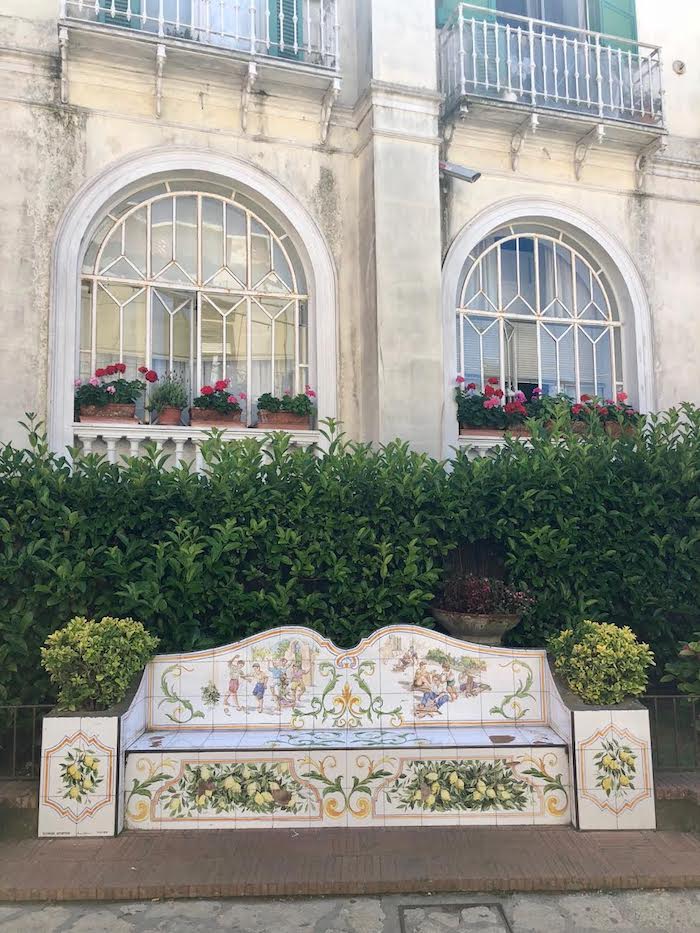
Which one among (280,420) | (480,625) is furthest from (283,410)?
(480,625)

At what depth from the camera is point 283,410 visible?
8719 mm

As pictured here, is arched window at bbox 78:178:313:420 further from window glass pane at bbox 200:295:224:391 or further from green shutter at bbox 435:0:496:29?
green shutter at bbox 435:0:496:29

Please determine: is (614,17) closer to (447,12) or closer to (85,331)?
(447,12)

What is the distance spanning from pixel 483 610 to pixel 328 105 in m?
6.44

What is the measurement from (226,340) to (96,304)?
4.97ft

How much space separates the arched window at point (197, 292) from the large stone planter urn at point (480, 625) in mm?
4119

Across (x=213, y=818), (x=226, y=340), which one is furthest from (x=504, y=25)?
(x=213, y=818)

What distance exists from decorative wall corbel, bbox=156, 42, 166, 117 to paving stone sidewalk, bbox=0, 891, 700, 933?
7915 mm

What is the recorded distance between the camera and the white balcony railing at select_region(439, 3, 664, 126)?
31.4 ft

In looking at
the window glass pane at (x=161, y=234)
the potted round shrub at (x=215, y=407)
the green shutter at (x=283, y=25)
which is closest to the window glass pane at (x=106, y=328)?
the window glass pane at (x=161, y=234)

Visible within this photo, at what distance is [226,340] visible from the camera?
894cm

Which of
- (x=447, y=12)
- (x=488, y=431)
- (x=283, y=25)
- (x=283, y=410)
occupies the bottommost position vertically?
(x=488, y=431)

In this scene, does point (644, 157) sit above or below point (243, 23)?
below

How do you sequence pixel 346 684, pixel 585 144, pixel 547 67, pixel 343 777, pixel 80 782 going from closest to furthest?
pixel 80 782 < pixel 343 777 < pixel 346 684 < pixel 585 144 < pixel 547 67
